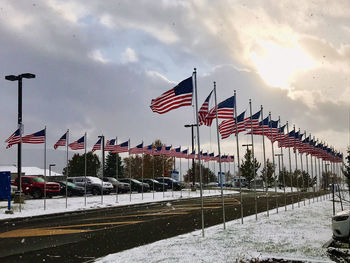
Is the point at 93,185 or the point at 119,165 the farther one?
the point at 119,165

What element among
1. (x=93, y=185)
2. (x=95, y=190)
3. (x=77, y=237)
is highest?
(x=93, y=185)

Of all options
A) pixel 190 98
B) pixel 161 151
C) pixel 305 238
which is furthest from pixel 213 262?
pixel 161 151

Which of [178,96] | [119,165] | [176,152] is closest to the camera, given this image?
[178,96]

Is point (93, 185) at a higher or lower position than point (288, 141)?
lower

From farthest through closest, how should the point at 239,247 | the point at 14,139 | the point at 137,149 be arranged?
the point at 137,149 < the point at 14,139 < the point at 239,247

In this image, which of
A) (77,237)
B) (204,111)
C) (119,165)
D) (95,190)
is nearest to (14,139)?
(77,237)

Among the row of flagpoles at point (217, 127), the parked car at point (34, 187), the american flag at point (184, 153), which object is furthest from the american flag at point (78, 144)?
the american flag at point (184, 153)

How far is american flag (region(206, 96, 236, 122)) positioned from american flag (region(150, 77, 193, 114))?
1.88 metres

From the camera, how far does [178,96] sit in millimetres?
12047

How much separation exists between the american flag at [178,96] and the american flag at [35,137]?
42.2 feet

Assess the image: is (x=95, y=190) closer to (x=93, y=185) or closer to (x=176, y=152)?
(x=93, y=185)

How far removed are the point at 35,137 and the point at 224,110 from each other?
43.7 ft

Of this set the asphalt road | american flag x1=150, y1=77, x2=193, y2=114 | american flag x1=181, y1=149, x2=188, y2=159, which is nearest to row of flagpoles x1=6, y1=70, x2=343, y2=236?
american flag x1=150, y1=77, x2=193, y2=114

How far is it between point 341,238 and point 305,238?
1639 millimetres
